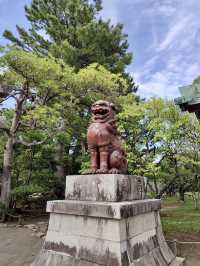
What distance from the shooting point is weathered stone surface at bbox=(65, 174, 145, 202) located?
353 cm

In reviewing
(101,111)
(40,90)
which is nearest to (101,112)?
(101,111)

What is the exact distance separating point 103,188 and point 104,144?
28.1 inches

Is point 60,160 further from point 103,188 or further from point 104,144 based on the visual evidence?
point 103,188

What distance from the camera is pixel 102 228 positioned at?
325cm

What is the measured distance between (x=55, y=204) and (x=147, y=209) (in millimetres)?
1537

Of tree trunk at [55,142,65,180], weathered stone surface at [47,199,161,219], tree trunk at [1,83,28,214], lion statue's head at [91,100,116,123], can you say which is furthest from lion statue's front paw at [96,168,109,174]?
tree trunk at [55,142,65,180]

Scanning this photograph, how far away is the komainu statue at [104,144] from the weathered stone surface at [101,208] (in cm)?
56

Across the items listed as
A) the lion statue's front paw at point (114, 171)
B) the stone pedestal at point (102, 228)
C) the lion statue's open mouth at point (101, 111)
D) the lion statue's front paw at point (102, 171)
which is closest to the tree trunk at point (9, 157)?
the lion statue's open mouth at point (101, 111)

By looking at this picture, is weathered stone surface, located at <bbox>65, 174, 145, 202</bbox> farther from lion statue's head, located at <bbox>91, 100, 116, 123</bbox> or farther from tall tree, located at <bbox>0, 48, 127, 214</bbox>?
tall tree, located at <bbox>0, 48, 127, 214</bbox>

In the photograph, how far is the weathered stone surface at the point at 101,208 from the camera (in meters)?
3.14

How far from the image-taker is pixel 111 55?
52.1 feet

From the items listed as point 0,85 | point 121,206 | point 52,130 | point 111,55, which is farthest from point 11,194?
point 111,55

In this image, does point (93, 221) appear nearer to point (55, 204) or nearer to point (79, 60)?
point (55, 204)

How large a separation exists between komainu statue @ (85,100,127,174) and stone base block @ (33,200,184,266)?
24.8 inches
